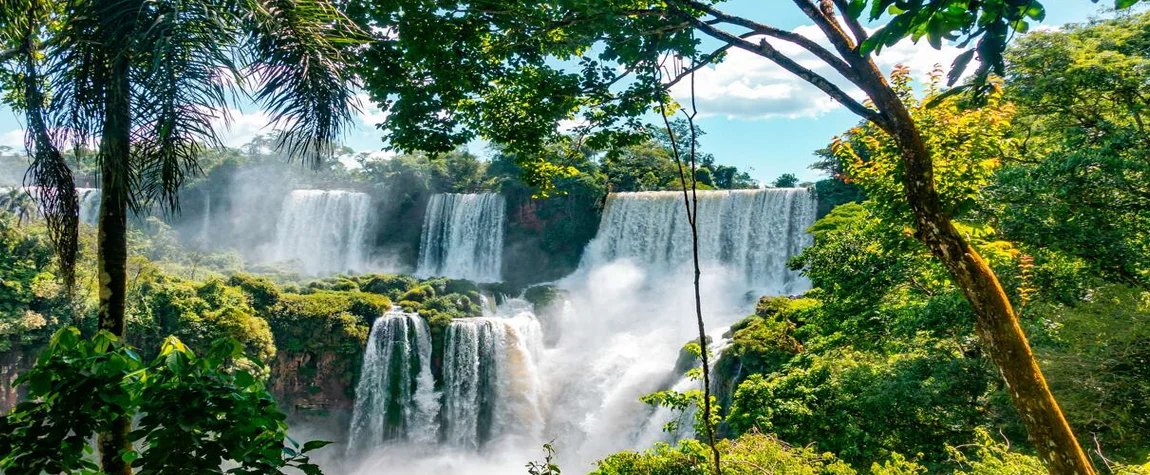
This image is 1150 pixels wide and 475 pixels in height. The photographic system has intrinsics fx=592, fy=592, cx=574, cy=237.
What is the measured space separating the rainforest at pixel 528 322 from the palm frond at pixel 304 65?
0.04 feet

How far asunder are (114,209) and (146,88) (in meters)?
0.68

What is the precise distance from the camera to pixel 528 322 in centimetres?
1994

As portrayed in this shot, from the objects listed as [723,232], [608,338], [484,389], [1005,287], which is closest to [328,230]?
[484,389]

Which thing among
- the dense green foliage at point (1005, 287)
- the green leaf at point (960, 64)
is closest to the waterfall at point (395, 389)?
the dense green foliage at point (1005, 287)

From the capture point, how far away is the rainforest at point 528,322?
1684 millimetres

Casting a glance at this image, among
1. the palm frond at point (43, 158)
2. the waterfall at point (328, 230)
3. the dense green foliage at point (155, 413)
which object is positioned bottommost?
the waterfall at point (328, 230)

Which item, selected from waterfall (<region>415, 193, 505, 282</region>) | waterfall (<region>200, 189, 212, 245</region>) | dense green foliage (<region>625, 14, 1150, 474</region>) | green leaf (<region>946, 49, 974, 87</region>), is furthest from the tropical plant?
waterfall (<region>200, 189, 212, 245</region>)

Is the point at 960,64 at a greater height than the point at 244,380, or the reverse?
the point at 960,64

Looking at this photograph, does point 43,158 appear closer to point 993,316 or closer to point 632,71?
point 632,71

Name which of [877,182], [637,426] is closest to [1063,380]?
[877,182]

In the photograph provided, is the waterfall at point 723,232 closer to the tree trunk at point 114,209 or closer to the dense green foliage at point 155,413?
the tree trunk at point 114,209

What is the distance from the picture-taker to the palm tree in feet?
8.31

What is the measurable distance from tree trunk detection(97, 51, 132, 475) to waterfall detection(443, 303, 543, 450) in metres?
15.1

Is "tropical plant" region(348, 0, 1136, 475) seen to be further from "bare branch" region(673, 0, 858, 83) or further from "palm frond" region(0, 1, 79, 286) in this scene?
"palm frond" region(0, 1, 79, 286)
